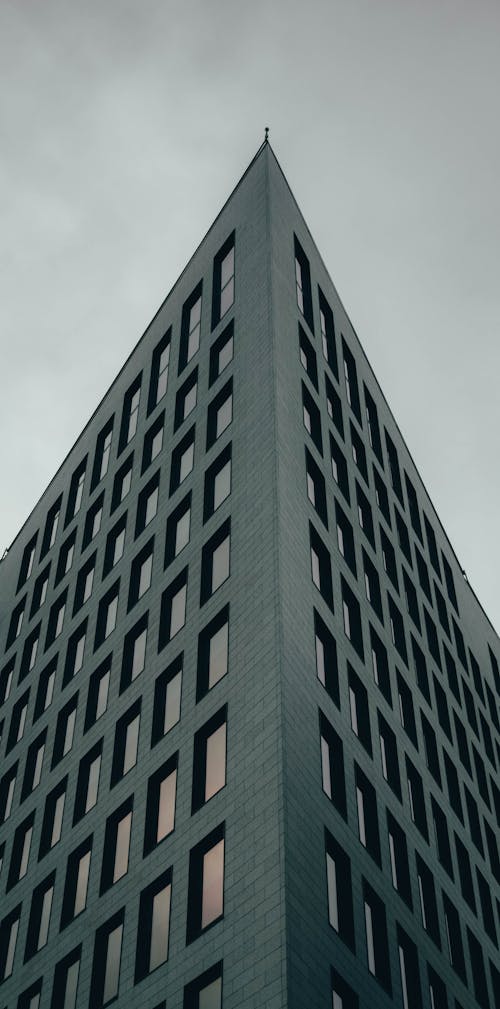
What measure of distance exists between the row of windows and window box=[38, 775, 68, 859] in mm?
17297

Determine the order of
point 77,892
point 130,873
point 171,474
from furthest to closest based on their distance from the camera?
point 171,474 → point 77,892 → point 130,873

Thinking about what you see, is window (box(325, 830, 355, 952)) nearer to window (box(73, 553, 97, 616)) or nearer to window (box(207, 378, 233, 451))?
window (box(207, 378, 233, 451))

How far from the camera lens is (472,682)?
60.4 meters

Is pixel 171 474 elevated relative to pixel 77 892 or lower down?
elevated

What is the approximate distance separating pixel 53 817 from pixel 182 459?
16442 mm

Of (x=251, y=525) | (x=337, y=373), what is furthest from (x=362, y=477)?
(x=251, y=525)

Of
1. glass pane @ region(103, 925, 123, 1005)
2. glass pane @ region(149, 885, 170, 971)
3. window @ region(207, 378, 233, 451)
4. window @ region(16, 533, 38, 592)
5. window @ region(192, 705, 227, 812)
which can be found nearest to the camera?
glass pane @ region(149, 885, 170, 971)

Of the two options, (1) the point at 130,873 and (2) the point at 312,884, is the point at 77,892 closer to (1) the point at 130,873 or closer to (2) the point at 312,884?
(1) the point at 130,873

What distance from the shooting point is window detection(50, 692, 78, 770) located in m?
44.9

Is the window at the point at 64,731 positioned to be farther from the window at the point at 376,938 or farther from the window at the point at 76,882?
the window at the point at 376,938

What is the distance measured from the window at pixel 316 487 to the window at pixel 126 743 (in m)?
10.3

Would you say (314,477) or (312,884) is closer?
(312,884)

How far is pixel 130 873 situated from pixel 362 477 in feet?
75.9

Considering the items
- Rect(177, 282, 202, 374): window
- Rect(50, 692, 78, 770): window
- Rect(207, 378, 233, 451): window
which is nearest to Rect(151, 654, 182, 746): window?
Rect(50, 692, 78, 770): window
